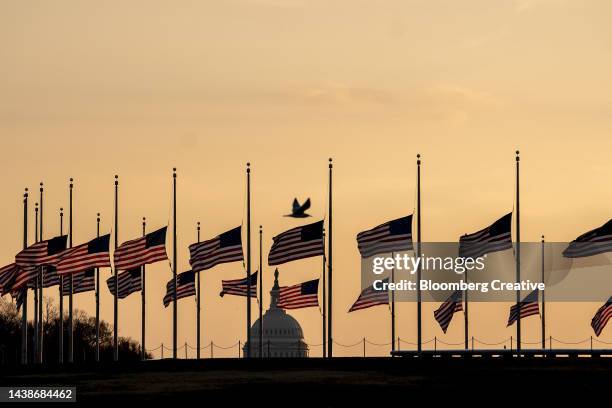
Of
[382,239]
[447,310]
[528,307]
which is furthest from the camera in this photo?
[447,310]

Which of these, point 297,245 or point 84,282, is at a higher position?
point 297,245

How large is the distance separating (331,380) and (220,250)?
70.4 feet

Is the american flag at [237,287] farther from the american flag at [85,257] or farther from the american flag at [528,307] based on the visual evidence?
the american flag at [528,307]

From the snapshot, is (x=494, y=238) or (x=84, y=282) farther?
(x=84, y=282)

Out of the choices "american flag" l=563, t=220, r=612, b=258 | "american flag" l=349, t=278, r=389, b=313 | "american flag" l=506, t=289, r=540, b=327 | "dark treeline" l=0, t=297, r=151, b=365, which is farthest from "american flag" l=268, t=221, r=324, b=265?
"dark treeline" l=0, t=297, r=151, b=365

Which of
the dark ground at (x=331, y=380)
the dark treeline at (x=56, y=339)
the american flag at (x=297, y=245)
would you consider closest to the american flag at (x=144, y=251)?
the american flag at (x=297, y=245)

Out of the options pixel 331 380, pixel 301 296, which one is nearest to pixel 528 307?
pixel 301 296

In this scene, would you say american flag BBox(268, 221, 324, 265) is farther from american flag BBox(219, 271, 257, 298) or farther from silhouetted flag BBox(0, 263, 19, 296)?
silhouetted flag BBox(0, 263, 19, 296)

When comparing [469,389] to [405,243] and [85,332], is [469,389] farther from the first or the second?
[85,332]

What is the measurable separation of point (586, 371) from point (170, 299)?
31319 mm

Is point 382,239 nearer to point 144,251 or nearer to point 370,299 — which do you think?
point 370,299

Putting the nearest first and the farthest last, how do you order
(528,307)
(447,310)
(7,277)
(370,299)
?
(370,299) → (7,277) → (528,307) → (447,310)

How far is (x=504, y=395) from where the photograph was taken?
59.8m

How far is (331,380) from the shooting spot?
65.4 m
